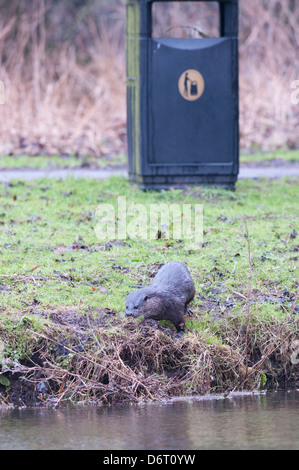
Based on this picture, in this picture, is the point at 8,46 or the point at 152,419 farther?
the point at 8,46

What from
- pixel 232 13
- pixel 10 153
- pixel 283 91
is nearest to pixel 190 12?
pixel 283 91

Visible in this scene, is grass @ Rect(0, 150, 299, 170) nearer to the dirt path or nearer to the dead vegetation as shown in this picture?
the dirt path

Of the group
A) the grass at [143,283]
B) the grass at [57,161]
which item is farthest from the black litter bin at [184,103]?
the grass at [57,161]

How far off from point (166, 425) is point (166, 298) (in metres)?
1.15

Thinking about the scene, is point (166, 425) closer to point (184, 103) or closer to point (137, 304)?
point (137, 304)

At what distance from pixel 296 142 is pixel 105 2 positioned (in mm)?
12176

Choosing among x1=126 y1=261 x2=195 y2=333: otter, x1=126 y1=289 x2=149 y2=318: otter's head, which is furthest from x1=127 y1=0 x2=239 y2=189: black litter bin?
x1=126 y1=289 x2=149 y2=318: otter's head

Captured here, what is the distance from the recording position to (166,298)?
5582 millimetres

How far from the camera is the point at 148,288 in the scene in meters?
5.70

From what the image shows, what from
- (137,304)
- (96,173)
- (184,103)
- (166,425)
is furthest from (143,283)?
(96,173)

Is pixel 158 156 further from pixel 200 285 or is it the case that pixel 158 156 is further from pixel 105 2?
pixel 105 2

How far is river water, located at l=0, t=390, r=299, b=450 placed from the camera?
4332 mm

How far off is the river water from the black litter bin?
178 inches
